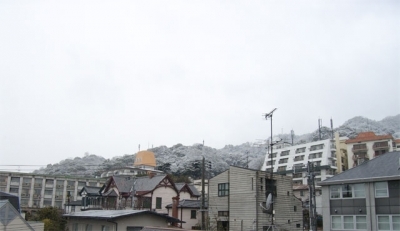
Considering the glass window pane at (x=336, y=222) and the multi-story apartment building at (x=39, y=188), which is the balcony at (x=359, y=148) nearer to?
the glass window pane at (x=336, y=222)

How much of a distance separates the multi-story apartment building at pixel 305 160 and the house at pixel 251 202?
2856 cm

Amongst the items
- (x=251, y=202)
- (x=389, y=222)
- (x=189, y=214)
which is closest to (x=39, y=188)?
(x=189, y=214)

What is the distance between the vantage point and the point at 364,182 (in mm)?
25344

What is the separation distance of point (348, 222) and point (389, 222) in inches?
113

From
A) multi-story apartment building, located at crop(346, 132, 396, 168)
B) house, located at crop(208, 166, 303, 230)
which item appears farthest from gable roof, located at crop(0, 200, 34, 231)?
multi-story apartment building, located at crop(346, 132, 396, 168)

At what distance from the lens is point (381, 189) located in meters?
24.5

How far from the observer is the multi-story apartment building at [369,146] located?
65.3 m

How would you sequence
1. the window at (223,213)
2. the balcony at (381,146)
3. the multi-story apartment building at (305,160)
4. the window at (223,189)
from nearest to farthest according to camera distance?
A: the window at (223,213) < the window at (223,189) < the balcony at (381,146) < the multi-story apartment building at (305,160)

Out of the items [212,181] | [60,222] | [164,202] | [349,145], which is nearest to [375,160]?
[212,181]

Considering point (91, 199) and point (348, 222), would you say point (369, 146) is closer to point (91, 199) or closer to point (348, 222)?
point (348, 222)

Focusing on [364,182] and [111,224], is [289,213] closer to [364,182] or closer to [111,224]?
[364,182]

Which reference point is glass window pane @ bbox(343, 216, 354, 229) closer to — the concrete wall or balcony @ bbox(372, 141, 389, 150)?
the concrete wall

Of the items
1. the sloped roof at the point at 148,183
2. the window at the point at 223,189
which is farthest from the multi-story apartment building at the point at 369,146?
the sloped roof at the point at 148,183

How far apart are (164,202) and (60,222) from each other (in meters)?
11.6
